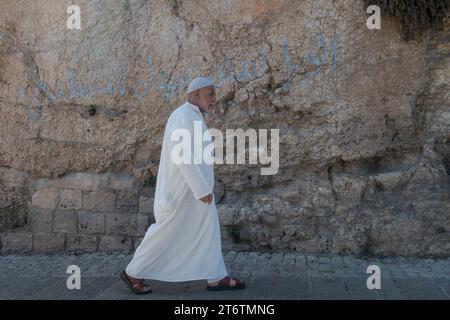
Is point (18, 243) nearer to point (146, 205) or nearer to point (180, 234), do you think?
point (146, 205)

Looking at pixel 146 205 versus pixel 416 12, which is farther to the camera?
pixel 146 205

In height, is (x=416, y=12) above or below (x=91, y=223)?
above

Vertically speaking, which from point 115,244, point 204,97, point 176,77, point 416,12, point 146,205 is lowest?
point 115,244

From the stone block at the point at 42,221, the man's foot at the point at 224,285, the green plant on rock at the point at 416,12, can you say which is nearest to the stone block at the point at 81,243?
the stone block at the point at 42,221

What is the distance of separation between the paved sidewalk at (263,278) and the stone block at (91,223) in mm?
270

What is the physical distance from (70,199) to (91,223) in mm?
361

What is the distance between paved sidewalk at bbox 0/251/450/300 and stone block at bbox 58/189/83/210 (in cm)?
53

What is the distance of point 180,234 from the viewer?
4184mm

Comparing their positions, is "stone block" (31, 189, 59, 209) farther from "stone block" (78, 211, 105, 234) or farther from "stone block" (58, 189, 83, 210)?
"stone block" (78, 211, 105, 234)

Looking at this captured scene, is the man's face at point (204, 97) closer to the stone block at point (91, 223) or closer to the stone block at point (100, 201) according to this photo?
the stone block at point (100, 201)

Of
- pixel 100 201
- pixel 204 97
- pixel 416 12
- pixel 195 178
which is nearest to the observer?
pixel 195 178

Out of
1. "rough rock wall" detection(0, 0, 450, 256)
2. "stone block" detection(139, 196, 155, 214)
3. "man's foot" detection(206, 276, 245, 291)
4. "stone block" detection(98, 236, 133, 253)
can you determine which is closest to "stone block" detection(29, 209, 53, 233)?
"rough rock wall" detection(0, 0, 450, 256)

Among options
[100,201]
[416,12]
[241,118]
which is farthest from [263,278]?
[416,12]
